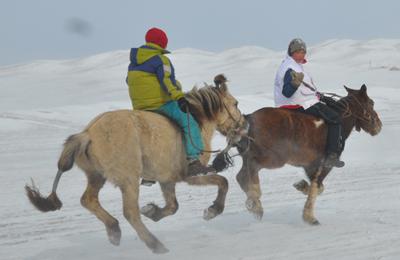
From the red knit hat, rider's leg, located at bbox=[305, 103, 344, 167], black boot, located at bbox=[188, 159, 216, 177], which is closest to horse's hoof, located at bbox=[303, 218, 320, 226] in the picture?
rider's leg, located at bbox=[305, 103, 344, 167]

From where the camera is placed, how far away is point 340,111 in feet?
25.9

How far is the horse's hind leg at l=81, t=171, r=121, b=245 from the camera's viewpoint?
18.6ft

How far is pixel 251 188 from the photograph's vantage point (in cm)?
706

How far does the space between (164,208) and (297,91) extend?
2368mm

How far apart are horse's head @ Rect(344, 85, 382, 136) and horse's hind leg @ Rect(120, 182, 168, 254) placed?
147 inches

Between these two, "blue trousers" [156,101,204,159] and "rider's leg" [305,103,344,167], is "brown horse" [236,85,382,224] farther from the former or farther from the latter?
"blue trousers" [156,101,204,159]

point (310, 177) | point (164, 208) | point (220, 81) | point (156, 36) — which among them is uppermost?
point (156, 36)

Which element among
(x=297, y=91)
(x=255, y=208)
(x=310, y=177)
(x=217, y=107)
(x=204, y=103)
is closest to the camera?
(x=204, y=103)

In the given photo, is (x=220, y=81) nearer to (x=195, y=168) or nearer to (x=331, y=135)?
(x=195, y=168)

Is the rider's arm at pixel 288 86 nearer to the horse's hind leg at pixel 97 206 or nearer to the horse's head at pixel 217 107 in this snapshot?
the horse's head at pixel 217 107

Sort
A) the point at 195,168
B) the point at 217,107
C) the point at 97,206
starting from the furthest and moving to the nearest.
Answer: the point at 217,107 → the point at 195,168 → the point at 97,206

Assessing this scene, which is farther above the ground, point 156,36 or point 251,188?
point 156,36

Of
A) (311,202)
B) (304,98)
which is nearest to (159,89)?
(304,98)

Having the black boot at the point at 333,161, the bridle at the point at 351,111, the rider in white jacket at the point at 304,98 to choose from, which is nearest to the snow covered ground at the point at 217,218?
the black boot at the point at 333,161
